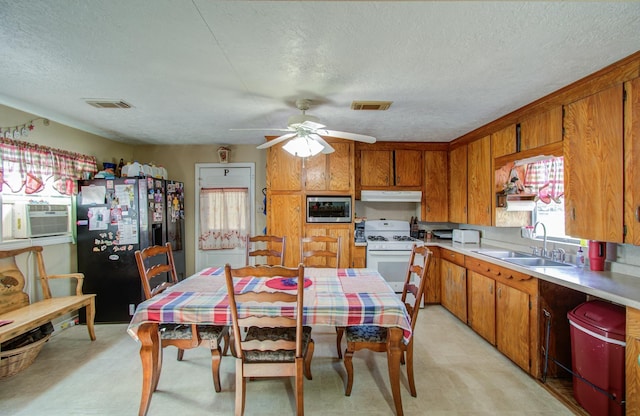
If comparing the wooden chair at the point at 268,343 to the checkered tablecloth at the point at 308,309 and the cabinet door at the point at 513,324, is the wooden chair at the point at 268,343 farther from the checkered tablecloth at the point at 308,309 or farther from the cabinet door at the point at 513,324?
the cabinet door at the point at 513,324

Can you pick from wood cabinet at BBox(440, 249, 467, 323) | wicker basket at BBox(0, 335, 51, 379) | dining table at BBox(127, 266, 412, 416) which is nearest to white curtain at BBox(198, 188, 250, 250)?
wicker basket at BBox(0, 335, 51, 379)

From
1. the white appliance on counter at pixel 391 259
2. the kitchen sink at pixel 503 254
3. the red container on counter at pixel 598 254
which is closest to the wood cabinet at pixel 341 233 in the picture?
the white appliance on counter at pixel 391 259

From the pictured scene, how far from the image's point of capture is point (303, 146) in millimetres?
2420

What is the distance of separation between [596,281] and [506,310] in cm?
77

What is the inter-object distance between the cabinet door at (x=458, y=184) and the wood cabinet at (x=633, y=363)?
85.6 inches

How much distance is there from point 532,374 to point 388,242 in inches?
75.2

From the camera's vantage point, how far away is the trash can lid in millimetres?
1624

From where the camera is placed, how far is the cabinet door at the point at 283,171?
3652 mm

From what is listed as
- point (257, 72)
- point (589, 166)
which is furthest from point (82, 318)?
point (589, 166)

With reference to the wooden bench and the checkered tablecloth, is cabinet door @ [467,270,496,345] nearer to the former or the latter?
the checkered tablecloth

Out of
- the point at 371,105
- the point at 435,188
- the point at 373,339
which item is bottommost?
the point at 373,339

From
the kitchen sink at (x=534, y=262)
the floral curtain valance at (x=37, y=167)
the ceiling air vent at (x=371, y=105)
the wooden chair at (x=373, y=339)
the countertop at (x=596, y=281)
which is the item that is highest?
the ceiling air vent at (x=371, y=105)

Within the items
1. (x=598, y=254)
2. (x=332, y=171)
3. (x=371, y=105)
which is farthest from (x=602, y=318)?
(x=332, y=171)

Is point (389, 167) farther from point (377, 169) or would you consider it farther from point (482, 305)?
point (482, 305)
